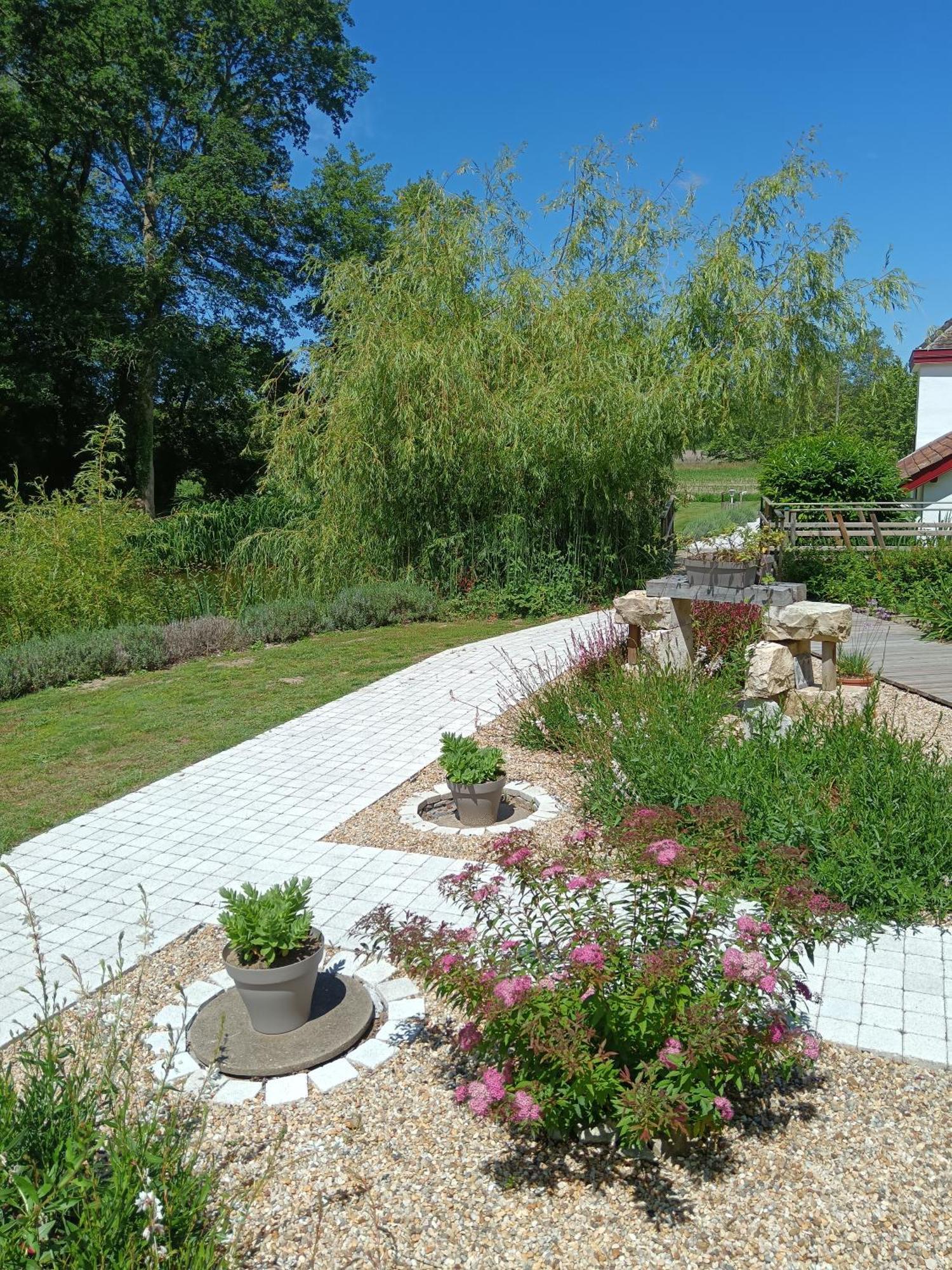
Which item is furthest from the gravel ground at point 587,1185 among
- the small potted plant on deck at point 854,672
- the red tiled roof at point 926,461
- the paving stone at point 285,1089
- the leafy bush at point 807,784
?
the red tiled roof at point 926,461

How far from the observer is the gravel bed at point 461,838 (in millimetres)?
4707

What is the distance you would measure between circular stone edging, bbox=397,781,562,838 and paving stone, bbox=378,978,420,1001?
51.7 inches

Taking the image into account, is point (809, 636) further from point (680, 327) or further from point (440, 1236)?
point (680, 327)

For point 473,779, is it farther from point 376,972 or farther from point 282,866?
point 376,972

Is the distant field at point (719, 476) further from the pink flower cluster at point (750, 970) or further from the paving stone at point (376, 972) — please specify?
the pink flower cluster at point (750, 970)

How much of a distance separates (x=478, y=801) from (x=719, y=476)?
4077 cm

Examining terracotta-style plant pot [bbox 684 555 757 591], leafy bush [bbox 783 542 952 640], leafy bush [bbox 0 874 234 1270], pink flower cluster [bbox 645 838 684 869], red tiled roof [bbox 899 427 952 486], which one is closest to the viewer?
leafy bush [bbox 0 874 234 1270]

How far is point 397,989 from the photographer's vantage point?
338cm

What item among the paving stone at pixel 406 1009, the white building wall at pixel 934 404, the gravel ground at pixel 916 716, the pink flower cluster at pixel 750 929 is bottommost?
the paving stone at pixel 406 1009

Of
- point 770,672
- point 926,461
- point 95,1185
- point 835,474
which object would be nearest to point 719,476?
point 835,474

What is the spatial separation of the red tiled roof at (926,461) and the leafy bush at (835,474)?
0.42 m

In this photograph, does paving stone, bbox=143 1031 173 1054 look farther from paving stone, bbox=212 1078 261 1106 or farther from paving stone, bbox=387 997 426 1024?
paving stone, bbox=387 997 426 1024

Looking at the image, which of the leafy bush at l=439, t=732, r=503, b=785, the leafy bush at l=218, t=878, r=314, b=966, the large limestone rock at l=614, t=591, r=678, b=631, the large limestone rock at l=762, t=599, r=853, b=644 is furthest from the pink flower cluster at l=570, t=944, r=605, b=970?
the large limestone rock at l=614, t=591, r=678, b=631

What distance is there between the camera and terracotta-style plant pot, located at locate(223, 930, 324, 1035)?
2949 mm
